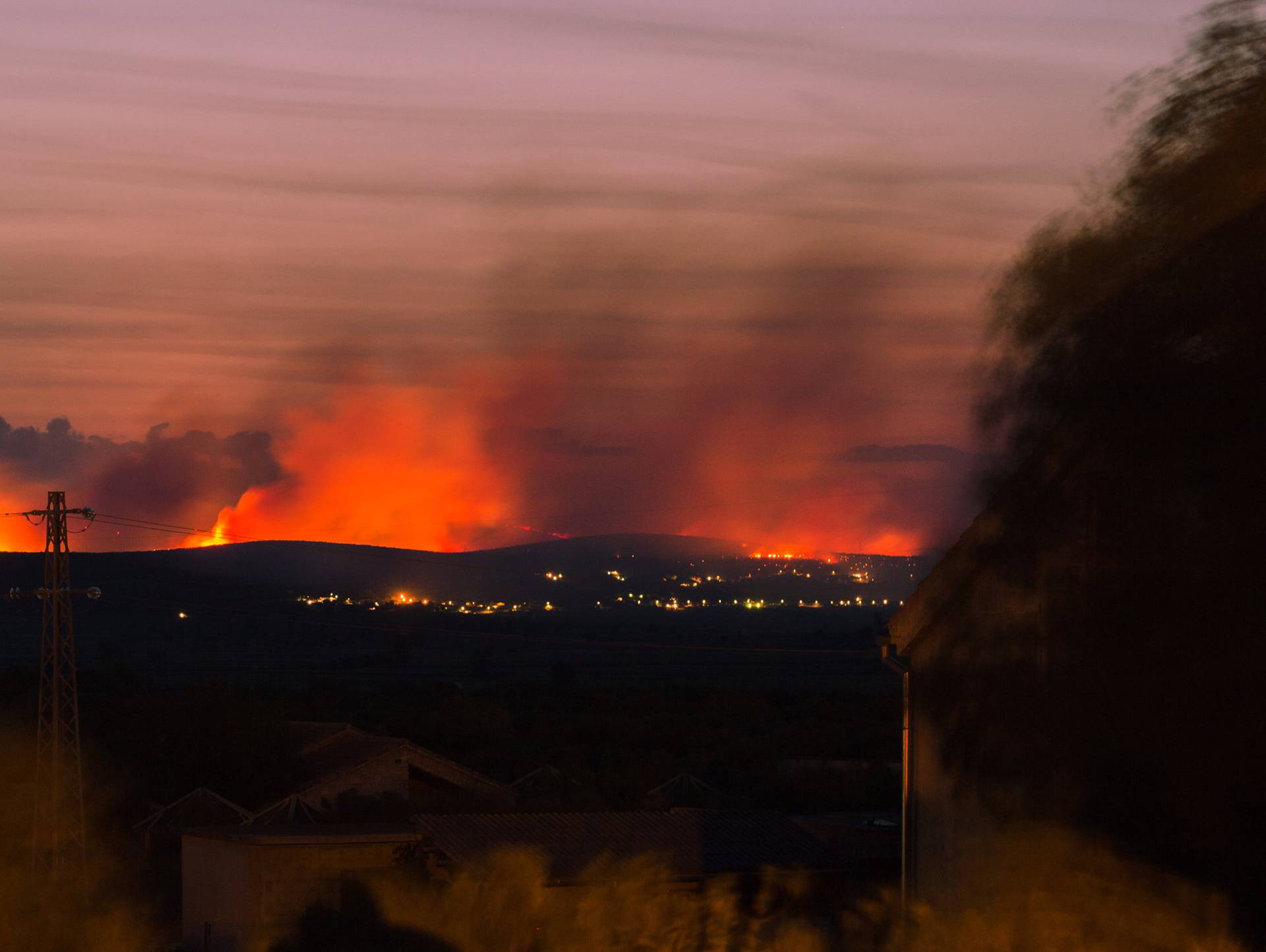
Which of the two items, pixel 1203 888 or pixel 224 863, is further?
pixel 224 863

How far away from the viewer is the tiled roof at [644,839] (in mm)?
26938

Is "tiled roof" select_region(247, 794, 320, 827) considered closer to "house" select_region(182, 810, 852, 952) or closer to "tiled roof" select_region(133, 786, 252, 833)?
"tiled roof" select_region(133, 786, 252, 833)

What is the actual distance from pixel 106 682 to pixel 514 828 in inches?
2644

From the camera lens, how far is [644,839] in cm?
2844

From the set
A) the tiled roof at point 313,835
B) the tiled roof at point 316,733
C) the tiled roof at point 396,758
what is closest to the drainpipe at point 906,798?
the tiled roof at point 313,835

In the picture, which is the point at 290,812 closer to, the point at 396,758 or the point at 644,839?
the point at 396,758

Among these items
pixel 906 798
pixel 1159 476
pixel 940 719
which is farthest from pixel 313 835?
pixel 1159 476

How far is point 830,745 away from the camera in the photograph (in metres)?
60.9

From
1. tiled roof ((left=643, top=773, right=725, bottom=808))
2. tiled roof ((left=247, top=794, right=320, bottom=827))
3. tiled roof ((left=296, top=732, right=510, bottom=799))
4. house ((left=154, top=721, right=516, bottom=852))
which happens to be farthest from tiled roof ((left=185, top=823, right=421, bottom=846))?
tiled roof ((left=643, top=773, right=725, bottom=808))

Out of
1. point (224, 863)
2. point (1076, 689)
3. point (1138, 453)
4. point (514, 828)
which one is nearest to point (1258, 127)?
point (1138, 453)

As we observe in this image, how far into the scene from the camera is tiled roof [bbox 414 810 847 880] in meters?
26.9

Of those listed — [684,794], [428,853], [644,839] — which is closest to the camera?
[428,853]

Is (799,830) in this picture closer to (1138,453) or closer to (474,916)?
(474,916)

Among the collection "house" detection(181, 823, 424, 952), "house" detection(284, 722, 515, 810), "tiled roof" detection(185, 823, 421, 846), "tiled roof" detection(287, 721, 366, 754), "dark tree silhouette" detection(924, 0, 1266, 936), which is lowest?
"house" detection(181, 823, 424, 952)
